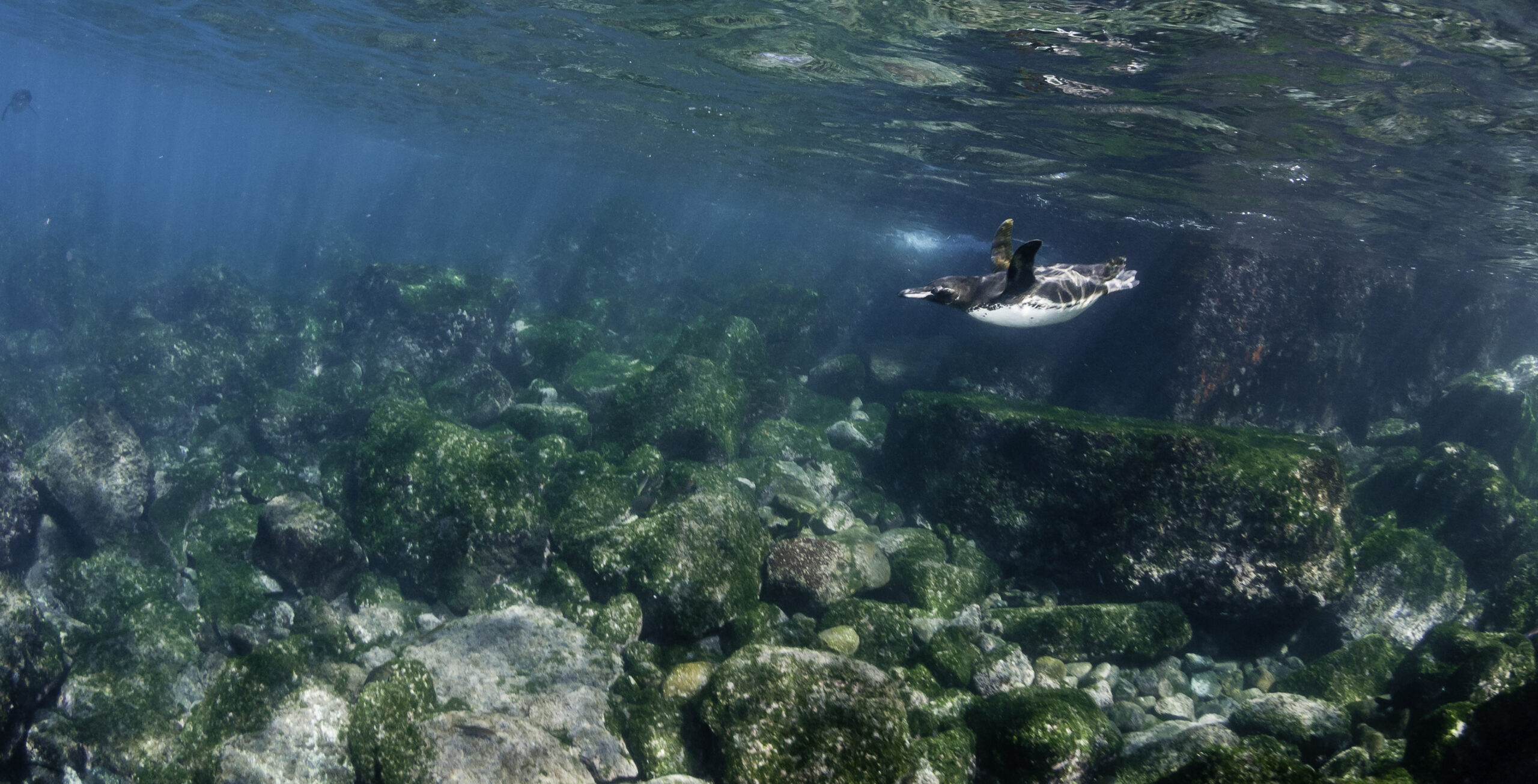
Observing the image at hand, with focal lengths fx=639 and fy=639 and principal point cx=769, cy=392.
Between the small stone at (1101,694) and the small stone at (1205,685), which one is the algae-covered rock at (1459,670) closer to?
the small stone at (1205,685)

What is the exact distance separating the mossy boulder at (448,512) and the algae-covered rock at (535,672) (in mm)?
1719

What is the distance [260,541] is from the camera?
28.5ft

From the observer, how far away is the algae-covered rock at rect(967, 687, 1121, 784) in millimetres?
4945

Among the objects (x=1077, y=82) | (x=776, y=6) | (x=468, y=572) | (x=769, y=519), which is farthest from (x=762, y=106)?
(x=468, y=572)

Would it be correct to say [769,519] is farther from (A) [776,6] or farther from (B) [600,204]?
(B) [600,204]

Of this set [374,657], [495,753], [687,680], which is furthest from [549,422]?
[495,753]

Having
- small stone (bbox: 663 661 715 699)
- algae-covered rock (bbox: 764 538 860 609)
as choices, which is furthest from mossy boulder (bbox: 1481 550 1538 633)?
small stone (bbox: 663 661 715 699)

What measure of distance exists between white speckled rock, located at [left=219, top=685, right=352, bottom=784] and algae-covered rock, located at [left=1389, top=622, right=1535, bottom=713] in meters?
8.89

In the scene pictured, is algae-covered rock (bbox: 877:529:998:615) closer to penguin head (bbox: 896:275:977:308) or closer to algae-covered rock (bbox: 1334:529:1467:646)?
penguin head (bbox: 896:275:977:308)

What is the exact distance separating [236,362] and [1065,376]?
73.2ft

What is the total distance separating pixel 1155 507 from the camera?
842cm

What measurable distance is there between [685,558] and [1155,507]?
6170mm

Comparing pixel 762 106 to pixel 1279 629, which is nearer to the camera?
pixel 1279 629

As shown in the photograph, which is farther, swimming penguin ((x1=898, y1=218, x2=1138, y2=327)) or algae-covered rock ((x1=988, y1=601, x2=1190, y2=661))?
algae-covered rock ((x1=988, y1=601, x2=1190, y2=661))
